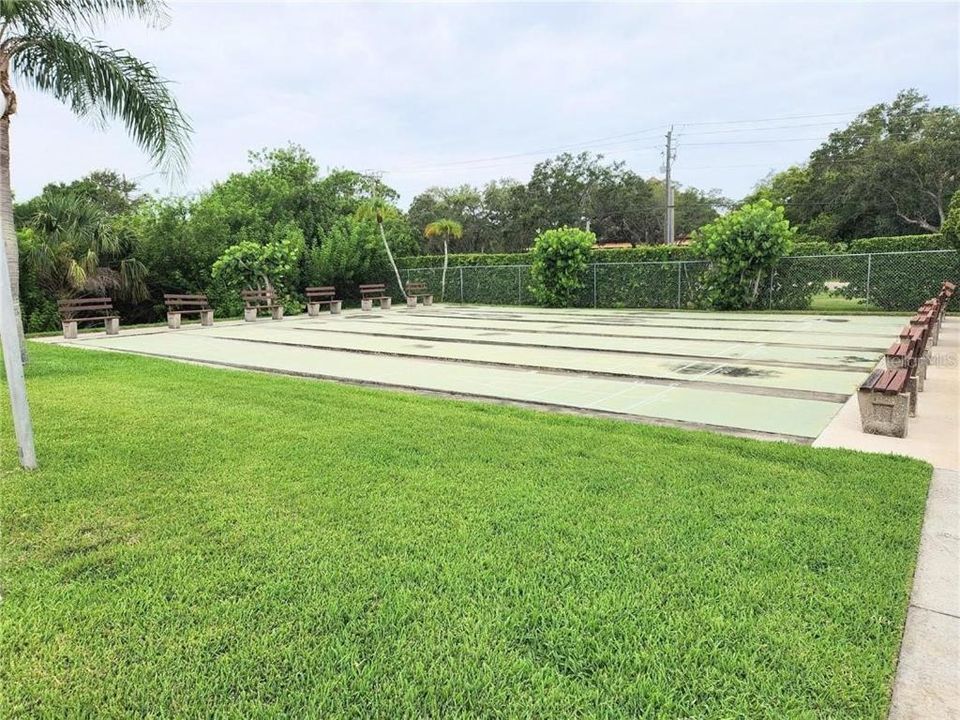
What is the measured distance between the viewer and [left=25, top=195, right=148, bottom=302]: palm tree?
13750mm

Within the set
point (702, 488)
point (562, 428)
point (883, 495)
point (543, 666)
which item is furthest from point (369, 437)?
point (883, 495)

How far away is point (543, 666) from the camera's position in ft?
5.94

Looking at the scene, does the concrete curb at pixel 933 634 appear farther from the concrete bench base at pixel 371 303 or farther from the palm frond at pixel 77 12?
the concrete bench base at pixel 371 303

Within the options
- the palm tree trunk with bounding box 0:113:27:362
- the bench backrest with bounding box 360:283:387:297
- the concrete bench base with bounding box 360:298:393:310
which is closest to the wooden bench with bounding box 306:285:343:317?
the concrete bench base with bounding box 360:298:393:310

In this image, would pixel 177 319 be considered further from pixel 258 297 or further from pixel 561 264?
pixel 561 264

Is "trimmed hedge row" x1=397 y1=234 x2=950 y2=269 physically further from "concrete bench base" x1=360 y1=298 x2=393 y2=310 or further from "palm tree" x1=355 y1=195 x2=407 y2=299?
"concrete bench base" x1=360 y1=298 x2=393 y2=310

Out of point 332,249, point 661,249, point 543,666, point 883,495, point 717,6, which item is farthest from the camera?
point 332,249

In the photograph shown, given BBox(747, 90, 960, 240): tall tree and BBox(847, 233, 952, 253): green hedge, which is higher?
BBox(747, 90, 960, 240): tall tree

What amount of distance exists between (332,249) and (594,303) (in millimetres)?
9594

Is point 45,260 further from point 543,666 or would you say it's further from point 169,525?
point 543,666

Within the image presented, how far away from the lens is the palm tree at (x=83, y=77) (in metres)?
7.02

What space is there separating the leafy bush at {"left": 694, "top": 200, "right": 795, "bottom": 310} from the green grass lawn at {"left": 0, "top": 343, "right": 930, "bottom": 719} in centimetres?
1364

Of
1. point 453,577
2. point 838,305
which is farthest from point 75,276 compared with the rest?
point 838,305

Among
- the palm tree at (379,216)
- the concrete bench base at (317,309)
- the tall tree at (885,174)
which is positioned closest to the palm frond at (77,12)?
the concrete bench base at (317,309)
